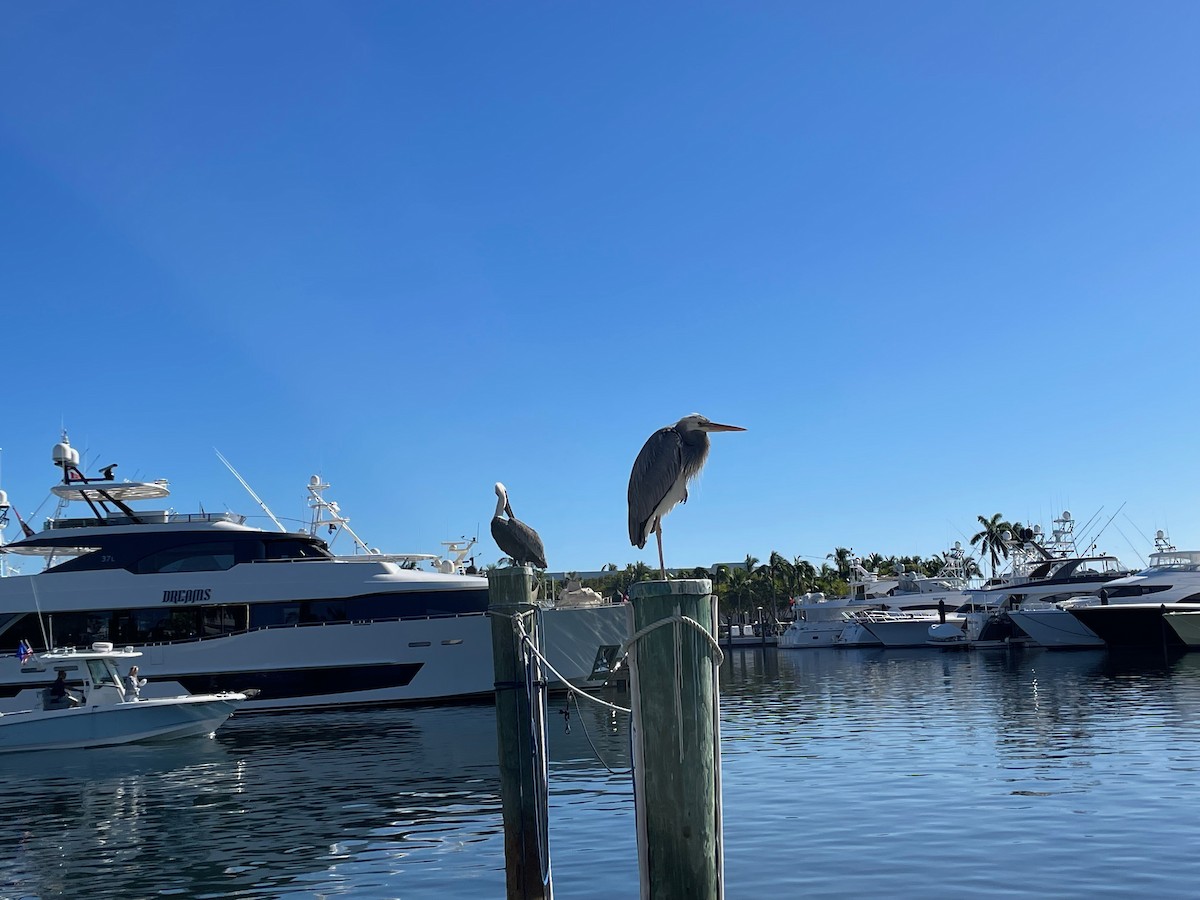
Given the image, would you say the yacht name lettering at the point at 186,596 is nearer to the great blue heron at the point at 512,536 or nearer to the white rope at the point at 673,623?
the great blue heron at the point at 512,536

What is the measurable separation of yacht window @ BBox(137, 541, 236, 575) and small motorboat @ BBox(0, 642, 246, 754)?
5013mm

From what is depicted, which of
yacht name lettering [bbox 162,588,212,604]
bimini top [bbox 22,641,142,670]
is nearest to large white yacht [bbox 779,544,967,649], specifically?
yacht name lettering [bbox 162,588,212,604]

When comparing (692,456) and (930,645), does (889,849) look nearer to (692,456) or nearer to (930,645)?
(692,456)

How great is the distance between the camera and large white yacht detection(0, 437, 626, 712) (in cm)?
2745

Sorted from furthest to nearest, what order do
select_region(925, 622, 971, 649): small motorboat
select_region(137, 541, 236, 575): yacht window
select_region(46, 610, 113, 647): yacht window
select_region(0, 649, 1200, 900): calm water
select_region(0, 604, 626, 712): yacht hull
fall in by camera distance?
select_region(925, 622, 971, 649): small motorboat → select_region(137, 541, 236, 575): yacht window → select_region(46, 610, 113, 647): yacht window → select_region(0, 604, 626, 712): yacht hull → select_region(0, 649, 1200, 900): calm water

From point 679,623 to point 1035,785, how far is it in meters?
10.4

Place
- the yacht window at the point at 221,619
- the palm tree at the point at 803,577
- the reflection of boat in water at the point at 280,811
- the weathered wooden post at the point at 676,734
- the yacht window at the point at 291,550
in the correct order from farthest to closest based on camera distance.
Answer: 1. the palm tree at the point at 803,577
2. the yacht window at the point at 291,550
3. the yacht window at the point at 221,619
4. the reflection of boat in water at the point at 280,811
5. the weathered wooden post at the point at 676,734

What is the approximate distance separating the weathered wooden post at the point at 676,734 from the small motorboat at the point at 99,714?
19099 millimetres

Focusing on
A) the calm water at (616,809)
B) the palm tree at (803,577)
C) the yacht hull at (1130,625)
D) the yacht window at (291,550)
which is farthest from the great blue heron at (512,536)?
the palm tree at (803,577)

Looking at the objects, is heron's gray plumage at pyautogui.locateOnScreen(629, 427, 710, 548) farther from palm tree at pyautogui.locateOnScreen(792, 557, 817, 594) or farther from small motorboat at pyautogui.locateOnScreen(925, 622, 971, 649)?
palm tree at pyautogui.locateOnScreen(792, 557, 817, 594)

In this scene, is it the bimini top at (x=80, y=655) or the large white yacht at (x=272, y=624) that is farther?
the large white yacht at (x=272, y=624)

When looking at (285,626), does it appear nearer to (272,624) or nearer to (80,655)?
(272,624)

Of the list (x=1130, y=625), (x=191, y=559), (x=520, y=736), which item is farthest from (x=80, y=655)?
(x=1130, y=625)

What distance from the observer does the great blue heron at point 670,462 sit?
919cm
